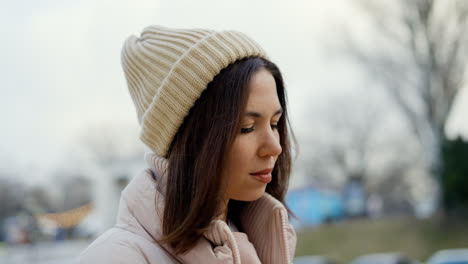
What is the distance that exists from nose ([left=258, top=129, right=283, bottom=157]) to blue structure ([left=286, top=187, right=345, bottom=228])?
15.6 meters

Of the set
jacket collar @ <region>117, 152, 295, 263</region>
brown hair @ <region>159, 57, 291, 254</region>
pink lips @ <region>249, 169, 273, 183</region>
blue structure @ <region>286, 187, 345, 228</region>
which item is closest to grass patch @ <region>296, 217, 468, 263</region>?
blue structure @ <region>286, 187, 345, 228</region>

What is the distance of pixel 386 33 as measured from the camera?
1277 centimetres

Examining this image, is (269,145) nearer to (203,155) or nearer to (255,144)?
(255,144)

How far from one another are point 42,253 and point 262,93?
50.1 feet

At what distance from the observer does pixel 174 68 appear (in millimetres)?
1231

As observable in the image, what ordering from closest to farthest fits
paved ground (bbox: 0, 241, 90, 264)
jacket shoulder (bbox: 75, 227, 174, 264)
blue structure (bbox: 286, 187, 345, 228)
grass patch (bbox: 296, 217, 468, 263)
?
jacket shoulder (bbox: 75, 227, 174, 264) → grass patch (bbox: 296, 217, 468, 263) → paved ground (bbox: 0, 241, 90, 264) → blue structure (bbox: 286, 187, 345, 228)

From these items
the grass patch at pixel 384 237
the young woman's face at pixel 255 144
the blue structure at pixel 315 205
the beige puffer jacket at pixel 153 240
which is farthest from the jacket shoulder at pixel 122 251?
the blue structure at pixel 315 205

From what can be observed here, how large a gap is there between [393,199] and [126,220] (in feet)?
86.2

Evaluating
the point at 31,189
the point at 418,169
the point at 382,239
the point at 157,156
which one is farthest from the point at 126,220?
the point at 418,169

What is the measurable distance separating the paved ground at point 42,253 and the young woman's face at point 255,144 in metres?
13.2

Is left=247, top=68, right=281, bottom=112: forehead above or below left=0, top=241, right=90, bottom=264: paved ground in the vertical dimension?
above

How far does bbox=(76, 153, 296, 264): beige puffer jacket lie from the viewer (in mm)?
1143

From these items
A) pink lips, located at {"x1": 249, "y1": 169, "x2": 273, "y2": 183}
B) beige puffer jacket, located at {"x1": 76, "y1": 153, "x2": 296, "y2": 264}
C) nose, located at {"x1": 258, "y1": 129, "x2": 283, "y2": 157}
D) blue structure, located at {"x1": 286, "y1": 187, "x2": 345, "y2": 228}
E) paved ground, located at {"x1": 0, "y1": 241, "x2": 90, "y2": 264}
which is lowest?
blue structure, located at {"x1": 286, "y1": 187, "x2": 345, "y2": 228}

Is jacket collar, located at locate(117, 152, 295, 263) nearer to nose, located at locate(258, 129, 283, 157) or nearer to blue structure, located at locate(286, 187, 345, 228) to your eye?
nose, located at locate(258, 129, 283, 157)
